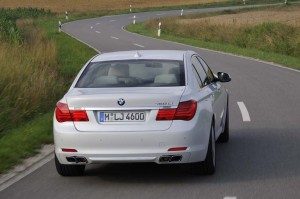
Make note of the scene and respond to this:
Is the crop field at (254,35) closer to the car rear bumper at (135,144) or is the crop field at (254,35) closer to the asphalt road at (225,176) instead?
the asphalt road at (225,176)

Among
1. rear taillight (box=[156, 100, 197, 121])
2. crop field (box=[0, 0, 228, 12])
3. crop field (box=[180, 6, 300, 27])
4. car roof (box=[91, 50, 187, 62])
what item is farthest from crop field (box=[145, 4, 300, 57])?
crop field (box=[0, 0, 228, 12])

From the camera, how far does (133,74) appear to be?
895 centimetres

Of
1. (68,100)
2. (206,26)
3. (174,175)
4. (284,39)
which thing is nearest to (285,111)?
(174,175)

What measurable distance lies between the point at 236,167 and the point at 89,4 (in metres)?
87.1

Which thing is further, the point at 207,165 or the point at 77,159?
the point at 207,165

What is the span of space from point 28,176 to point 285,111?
6551 mm

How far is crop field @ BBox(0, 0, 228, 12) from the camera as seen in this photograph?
9006 centimetres

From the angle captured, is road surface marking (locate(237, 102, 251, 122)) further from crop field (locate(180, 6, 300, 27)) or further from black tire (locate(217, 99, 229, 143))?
crop field (locate(180, 6, 300, 27))

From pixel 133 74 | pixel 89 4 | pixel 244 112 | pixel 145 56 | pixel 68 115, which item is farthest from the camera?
pixel 89 4

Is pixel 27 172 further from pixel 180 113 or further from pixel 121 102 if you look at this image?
pixel 180 113

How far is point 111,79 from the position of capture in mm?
8797

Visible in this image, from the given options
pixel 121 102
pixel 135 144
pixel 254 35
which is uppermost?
pixel 121 102

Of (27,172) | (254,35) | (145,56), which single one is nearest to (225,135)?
(145,56)

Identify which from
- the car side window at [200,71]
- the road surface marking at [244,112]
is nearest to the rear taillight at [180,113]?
the car side window at [200,71]
